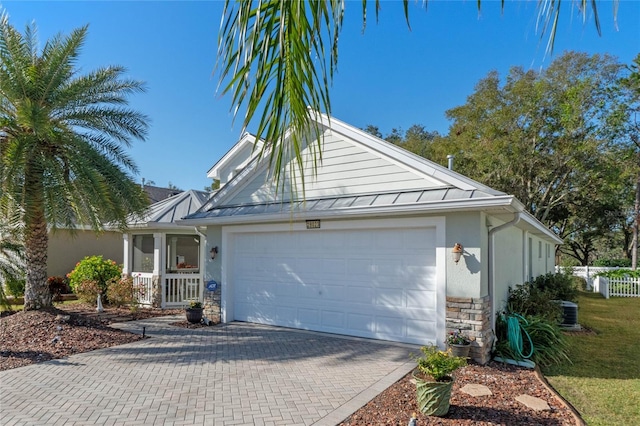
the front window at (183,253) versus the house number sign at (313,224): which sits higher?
the house number sign at (313,224)

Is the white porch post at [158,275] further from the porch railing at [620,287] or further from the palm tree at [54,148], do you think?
the porch railing at [620,287]

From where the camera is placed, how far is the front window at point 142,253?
1332 centimetres

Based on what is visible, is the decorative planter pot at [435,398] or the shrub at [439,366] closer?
the decorative planter pot at [435,398]

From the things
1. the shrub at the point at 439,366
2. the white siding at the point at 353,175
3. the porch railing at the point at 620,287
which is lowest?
the porch railing at the point at 620,287

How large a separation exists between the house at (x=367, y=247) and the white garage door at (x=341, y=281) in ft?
0.08

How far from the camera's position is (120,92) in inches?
384

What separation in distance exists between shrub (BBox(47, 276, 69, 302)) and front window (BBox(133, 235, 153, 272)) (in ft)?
11.3

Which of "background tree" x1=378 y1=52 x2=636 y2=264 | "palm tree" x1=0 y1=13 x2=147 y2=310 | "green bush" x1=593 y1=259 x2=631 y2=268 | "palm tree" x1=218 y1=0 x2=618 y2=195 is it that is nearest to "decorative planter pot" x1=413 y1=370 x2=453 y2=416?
"palm tree" x1=218 y1=0 x2=618 y2=195

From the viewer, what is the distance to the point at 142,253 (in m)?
13.5

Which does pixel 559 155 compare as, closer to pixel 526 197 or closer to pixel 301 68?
pixel 526 197

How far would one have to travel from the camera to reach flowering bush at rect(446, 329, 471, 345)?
652 centimetres

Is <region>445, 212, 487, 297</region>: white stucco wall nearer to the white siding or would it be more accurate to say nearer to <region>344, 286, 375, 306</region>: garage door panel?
the white siding

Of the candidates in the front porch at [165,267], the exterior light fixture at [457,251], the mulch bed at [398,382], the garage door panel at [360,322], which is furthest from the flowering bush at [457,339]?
the front porch at [165,267]

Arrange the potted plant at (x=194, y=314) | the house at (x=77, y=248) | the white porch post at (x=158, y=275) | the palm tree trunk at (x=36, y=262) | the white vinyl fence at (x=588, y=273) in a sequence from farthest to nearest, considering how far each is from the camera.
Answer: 1. the white vinyl fence at (x=588, y=273)
2. the house at (x=77, y=248)
3. the white porch post at (x=158, y=275)
4. the potted plant at (x=194, y=314)
5. the palm tree trunk at (x=36, y=262)
